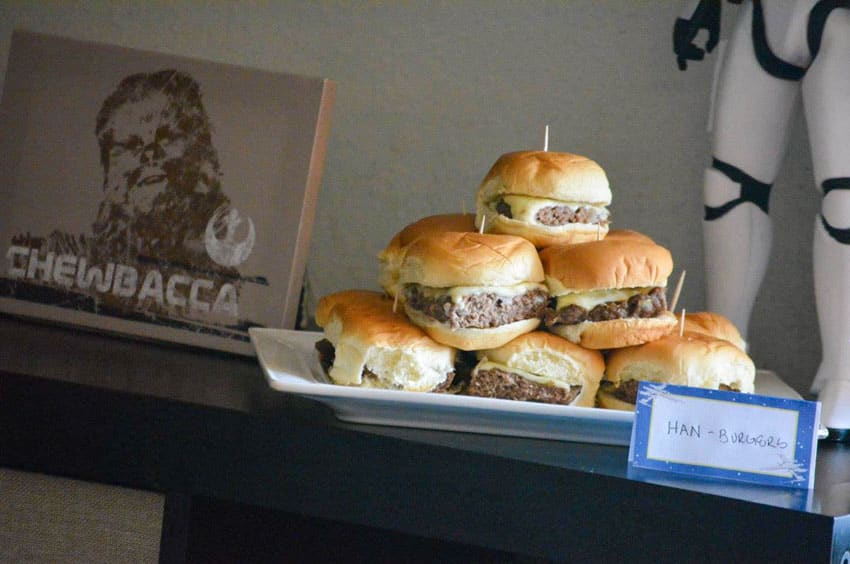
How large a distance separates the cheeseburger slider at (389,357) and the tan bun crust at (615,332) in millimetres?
108

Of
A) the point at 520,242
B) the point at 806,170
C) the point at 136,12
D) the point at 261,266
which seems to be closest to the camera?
the point at 520,242

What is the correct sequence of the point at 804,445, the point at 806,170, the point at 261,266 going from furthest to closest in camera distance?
the point at 806,170
the point at 261,266
the point at 804,445

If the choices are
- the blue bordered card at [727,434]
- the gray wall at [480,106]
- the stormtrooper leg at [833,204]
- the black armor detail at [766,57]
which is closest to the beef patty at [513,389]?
the blue bordered card at [727,434]

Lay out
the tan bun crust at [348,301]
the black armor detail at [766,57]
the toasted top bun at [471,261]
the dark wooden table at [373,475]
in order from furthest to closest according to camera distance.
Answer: the black armor detail at [766,57], the tan bun crust at [348,301], the toasted top bun at [471,261], the dark wooden table at [373,475]

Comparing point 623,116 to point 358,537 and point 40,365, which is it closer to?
point 358,537

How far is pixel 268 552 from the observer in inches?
37.5

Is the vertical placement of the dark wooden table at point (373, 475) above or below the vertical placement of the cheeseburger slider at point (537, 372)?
below

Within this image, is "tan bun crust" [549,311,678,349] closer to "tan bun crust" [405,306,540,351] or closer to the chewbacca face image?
"tan bun crust" [405,306,540,351]

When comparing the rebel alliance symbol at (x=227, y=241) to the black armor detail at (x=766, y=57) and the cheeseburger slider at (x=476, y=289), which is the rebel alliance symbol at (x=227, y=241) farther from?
the black armor detail at (x=766, y=57)

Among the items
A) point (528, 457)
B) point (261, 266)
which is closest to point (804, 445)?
point (528, 457)

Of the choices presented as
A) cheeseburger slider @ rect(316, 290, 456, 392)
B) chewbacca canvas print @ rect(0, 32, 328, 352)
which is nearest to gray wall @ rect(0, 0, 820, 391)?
chewbacca canvas print @ rect(0, 32, 328, 352)

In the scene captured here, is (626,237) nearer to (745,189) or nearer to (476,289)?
(476,289)

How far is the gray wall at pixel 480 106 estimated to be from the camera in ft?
4.28

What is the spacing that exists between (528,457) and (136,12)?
3.77 feet
